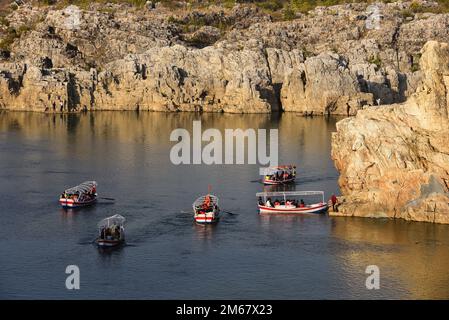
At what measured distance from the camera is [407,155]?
212 ft

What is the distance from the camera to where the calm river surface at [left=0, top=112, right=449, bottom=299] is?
52.0 meters

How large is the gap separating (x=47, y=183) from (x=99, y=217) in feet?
49.4

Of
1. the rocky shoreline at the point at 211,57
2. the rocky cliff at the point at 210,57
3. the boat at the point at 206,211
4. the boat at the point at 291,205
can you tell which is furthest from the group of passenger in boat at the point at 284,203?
the rocky cliff at the point at 210,57

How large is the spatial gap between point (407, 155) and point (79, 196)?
2586 centimetres

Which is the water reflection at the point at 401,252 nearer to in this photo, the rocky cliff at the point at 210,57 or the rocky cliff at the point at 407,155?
the rocky cliff at the point at 407,155

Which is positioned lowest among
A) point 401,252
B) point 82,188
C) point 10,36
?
point 401,252

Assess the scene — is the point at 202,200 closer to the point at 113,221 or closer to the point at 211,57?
the point at 113,221

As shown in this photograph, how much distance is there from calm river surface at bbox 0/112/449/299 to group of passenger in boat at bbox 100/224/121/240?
1.03 metres

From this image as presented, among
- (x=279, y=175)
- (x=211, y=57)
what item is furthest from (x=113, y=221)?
(x=211, y=57)

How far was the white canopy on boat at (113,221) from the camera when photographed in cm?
6246

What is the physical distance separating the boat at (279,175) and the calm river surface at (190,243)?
1.04 meters

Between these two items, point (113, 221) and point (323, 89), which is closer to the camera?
point (113, 221)

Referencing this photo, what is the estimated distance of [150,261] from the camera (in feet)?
185

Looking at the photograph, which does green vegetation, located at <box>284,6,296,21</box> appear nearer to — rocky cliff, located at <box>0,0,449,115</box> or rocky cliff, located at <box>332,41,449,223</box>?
rocky cliff, located at <box>0,0,449,115</box>
